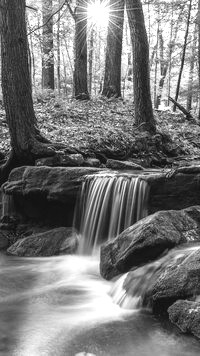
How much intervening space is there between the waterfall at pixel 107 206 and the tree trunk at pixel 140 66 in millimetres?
5115

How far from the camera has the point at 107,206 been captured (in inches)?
334

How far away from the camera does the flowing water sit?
422 centimetres

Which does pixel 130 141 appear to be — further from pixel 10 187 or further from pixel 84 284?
pixel 84 284

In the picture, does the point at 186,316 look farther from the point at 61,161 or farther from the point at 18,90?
the point at 18,90

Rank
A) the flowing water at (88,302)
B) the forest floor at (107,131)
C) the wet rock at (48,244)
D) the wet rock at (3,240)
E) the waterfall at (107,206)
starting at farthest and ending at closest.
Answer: the forest floor at (107,131)
the wet rock at (3,240)
the wet rock at (48,244)
the waterfall at (107,206)
the flowing water at (88,302)

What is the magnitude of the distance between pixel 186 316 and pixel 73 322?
1.56 m

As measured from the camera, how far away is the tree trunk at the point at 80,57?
56.5 feet

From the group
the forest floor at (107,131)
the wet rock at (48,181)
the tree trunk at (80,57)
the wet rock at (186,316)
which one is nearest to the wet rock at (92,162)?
the forest floor at (107,131)

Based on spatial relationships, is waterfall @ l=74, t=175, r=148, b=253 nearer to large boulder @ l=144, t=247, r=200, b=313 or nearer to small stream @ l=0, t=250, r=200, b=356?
small stream @ l=0, t=250, r=200, b=356

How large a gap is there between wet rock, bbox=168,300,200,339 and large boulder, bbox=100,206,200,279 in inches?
51.7

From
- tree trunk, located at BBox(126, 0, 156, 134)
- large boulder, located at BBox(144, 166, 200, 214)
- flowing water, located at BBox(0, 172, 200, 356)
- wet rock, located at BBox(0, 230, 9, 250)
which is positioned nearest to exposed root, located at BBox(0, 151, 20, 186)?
wet rock, located at BBox(0, 230, 9, 250)

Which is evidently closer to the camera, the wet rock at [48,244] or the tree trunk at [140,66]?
the wet rock at [48,244]

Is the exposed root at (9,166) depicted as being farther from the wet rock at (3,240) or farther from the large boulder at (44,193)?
the wet rock at (3,240)

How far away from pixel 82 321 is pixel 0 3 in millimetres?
8390
